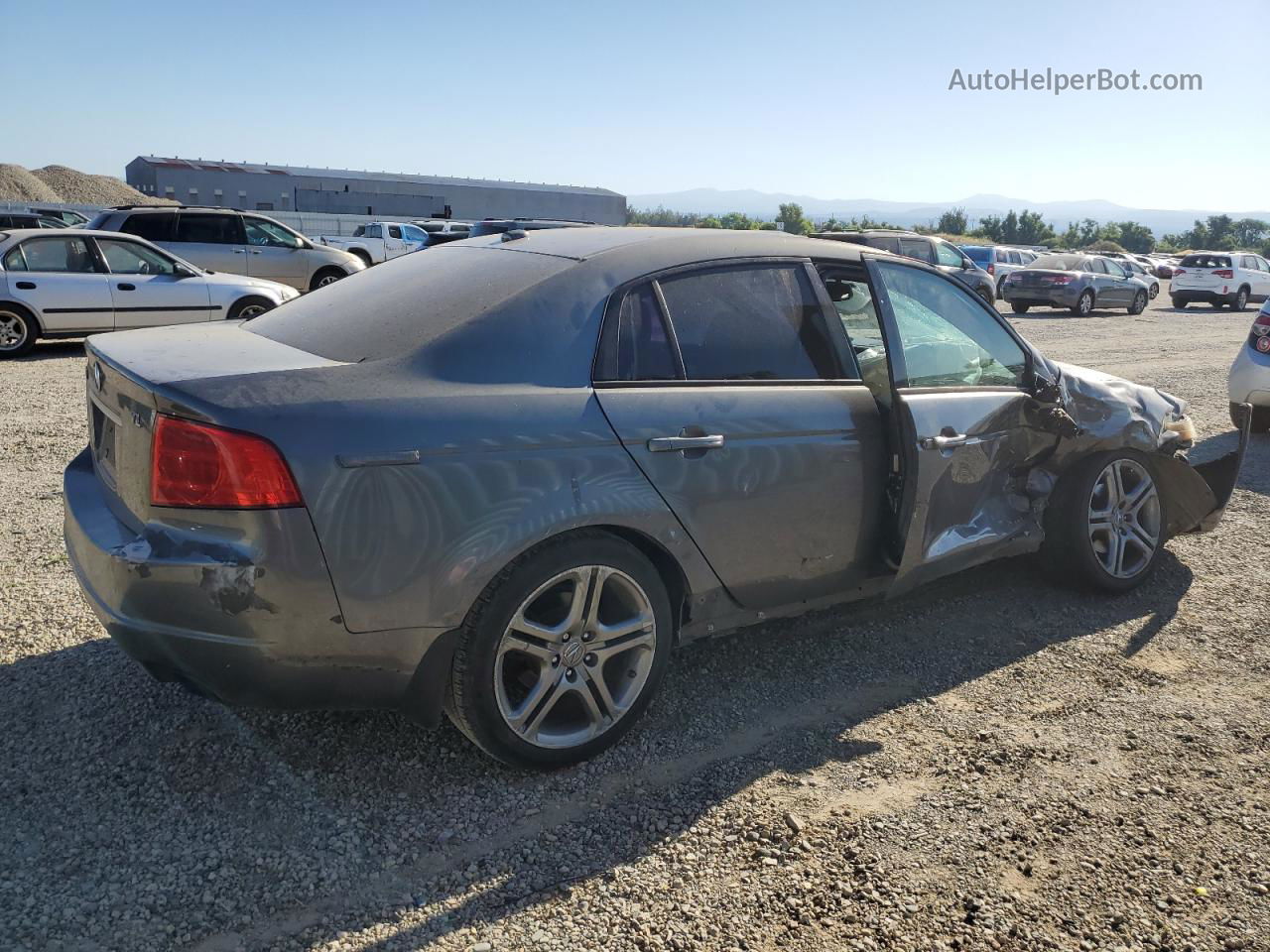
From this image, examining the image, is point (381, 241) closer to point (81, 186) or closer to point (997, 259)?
point (997, 259)

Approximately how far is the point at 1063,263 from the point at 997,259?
5.25 meters

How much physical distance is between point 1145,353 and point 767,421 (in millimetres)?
14255

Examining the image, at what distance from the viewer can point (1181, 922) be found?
2633mm

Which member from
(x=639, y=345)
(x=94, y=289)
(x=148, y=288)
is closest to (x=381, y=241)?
(x=148, y=288)

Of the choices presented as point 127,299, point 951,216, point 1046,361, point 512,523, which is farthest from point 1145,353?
point 951,216

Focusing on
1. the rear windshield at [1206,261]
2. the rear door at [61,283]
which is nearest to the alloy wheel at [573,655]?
the rear door at [61,283]

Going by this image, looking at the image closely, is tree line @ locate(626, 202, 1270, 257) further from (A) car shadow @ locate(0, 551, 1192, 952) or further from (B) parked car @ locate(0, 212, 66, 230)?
(A) car shadow @ locate(0, 551, 1192, 952)

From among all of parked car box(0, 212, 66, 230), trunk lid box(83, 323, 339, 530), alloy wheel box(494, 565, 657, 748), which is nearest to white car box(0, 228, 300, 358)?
trunk lid box(83, 323, 339, 530)

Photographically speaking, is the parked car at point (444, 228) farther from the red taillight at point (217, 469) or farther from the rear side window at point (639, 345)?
the red taillight at point (217, 469)

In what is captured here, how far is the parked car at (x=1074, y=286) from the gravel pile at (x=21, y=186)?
4253 cm

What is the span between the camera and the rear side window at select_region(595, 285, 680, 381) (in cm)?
326

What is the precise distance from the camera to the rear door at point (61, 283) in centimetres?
1156

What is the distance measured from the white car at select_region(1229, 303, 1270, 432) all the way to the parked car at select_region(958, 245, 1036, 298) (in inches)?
750

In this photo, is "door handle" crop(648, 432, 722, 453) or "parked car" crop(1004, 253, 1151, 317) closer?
"door handle" crop(648, 432, 722, 453)
